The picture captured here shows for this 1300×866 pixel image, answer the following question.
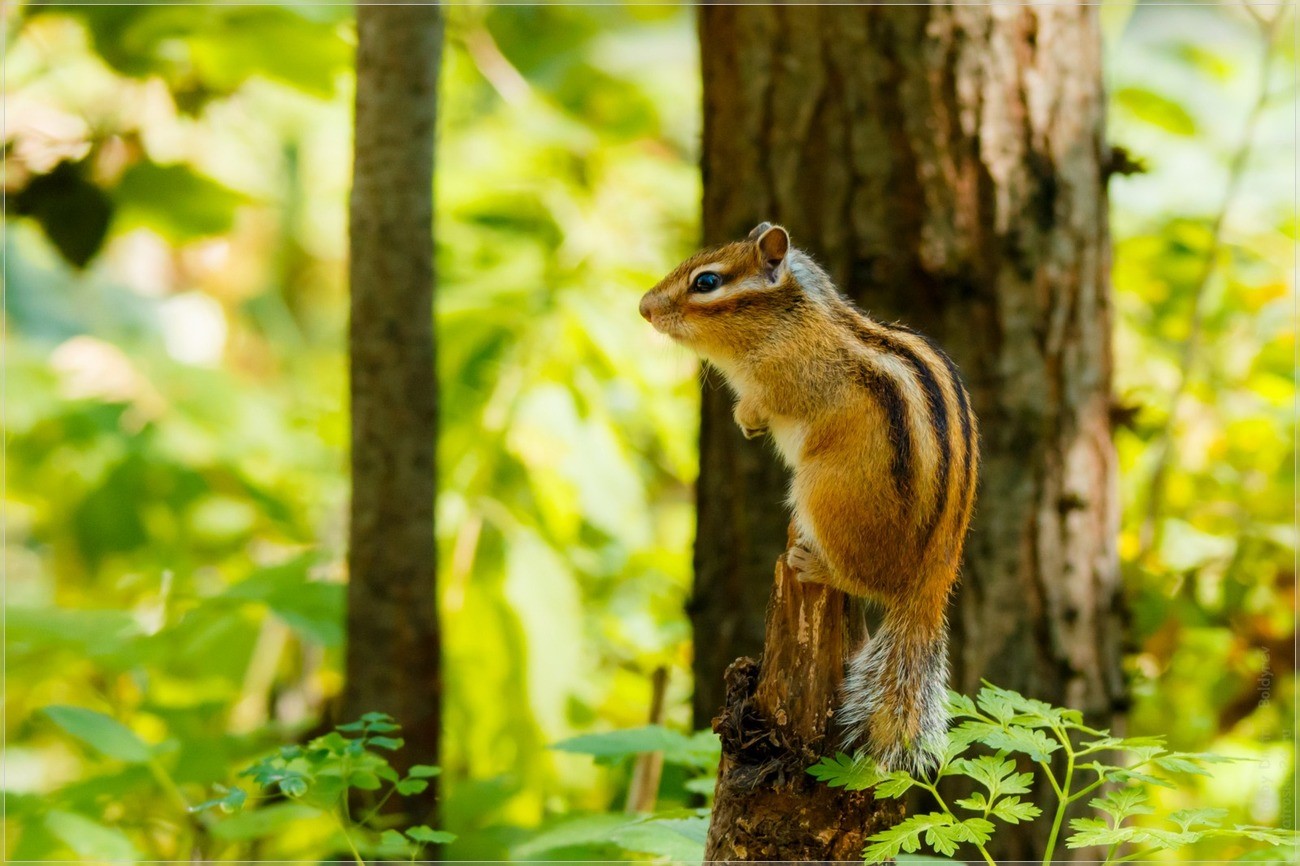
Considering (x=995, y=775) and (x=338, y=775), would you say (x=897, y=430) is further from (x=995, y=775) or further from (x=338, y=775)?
(x=338, y=775)

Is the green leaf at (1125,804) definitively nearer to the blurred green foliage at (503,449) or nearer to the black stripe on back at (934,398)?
the black stripe on back at (934,398)

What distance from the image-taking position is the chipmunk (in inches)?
57.3

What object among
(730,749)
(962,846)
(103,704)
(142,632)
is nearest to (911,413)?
(730,749)

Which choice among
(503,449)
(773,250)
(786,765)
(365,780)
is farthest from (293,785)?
(503,449)

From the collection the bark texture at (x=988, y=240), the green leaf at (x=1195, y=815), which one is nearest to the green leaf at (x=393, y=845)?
the green leaf at (x=1195, y=815)

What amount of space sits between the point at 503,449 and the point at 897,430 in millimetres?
1690

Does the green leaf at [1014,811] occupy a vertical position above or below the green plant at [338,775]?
above

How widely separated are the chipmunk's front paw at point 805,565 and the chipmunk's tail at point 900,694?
0.11 meters

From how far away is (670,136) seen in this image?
560 centimetres

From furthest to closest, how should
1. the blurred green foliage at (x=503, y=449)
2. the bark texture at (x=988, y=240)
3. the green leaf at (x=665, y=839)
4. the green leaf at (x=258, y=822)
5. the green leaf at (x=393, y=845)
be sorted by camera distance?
the blurred green foliage at (x=503, y=449)
the bark texture at (x=988, y=240)
the green leaf at (x=258, y=822)
the green leaf at (x=393, y=845)
the green leaf at (x=665, y=839)

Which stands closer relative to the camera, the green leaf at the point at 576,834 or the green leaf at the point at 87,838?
the green leaf at the point at 576,834

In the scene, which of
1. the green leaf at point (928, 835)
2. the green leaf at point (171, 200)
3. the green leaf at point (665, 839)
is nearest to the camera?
the green leaf at point (928, 835)

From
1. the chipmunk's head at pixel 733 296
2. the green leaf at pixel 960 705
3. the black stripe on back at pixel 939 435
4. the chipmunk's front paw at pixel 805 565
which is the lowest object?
the green leaf at pixel 960 705

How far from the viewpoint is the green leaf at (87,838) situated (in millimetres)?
1825
